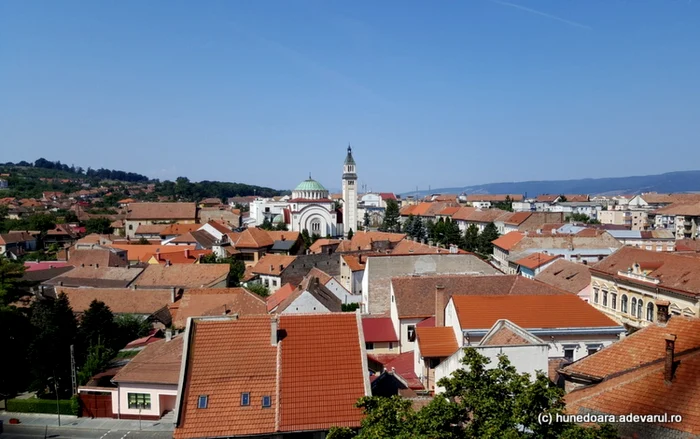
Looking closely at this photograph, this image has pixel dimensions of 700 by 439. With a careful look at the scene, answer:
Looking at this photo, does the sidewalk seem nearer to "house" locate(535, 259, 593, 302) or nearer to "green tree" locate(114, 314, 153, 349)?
"green tree" locate(114, 314, 153, 349)

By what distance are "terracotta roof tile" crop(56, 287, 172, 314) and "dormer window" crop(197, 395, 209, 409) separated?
28657 millimetres

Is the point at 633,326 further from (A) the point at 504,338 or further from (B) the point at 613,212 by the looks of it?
(B) the point at 613,212

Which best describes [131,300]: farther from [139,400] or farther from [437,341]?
[437,341]

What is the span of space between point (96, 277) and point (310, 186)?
68.6 m

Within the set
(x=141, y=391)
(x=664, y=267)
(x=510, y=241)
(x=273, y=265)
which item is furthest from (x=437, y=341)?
(x=510, y=241)

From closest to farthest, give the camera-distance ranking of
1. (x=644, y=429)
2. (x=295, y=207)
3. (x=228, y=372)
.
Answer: (x=644, y=429) → (x=228, y=372) → (x=295, y=207)

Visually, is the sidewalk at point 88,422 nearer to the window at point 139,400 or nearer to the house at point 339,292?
the window at point 139,400

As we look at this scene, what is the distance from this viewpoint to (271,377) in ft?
54.9

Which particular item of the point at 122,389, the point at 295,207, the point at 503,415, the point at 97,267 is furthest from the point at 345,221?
the point at 503,415

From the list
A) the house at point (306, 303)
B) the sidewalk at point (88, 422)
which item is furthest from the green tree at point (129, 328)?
the house at point (306, 303)

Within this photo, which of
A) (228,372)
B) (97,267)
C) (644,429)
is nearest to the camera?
(644,429)

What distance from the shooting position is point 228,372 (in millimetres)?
16703

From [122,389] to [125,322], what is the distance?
12.9 meters

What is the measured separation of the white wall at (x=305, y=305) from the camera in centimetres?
3475
